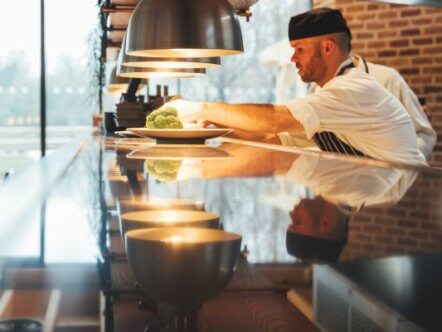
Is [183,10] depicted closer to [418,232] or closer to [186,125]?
[186,125]

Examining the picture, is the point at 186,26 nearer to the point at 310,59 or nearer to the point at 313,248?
the point at 313,248

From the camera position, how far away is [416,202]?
41.3 inches

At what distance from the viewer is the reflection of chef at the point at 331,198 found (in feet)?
2.31

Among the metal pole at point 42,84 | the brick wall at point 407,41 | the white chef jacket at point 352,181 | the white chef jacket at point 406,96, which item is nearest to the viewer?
the white chef jacket at point 352,181

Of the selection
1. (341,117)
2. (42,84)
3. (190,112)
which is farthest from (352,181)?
(42,84)

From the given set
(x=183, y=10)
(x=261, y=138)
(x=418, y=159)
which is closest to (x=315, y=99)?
(x=261, y=138)

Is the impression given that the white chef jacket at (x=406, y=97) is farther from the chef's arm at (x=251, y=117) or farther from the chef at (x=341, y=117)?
the chef's arm at (x=251, y=117)

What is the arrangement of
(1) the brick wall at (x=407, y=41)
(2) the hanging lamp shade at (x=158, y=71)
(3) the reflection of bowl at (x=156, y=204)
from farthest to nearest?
(1) the brick wall at (x=407, y=41)
(2) the hanging lamp shade at (x=158, y=71)
(3) the reflection of bowl at (x=156, y=204)

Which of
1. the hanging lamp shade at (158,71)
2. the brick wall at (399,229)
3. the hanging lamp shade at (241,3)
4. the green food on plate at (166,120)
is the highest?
the hanging lamp shade at (241,3)

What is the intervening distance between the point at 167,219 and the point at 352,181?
53cm

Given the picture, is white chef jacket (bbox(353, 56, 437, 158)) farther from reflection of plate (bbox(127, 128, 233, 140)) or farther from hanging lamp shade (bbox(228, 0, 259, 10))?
reflection of plate (bbox(127, 128, 233, 140))

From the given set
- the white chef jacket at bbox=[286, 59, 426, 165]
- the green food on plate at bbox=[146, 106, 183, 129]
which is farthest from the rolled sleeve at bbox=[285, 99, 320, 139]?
the green food on plate at bbox=[146, 106, 183, 129]

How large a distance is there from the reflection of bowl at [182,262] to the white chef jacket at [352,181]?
0.34m

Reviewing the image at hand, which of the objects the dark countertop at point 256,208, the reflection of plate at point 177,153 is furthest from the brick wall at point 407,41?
the dark countertop at point 256,208
